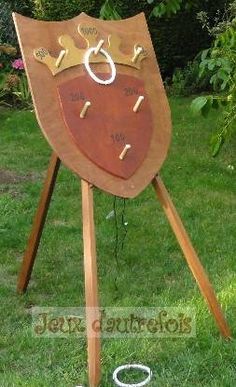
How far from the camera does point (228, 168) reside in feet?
20.6

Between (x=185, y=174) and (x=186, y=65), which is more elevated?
(x=185, y=174)

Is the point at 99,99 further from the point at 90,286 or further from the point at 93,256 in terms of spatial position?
the point at 90,286

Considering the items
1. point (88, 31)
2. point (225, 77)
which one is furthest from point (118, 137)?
point (225, 77)

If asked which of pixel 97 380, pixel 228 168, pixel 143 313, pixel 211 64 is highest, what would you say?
pixel 211 64

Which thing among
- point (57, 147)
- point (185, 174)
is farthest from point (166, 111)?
point (185, 174)

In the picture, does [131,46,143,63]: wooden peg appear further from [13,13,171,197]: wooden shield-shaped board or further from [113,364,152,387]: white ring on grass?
[113,364,152,387]: white ring on grass

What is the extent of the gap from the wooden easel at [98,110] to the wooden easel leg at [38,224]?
1.45ft

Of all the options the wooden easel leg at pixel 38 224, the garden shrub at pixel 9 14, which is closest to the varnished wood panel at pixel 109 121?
the wooden easel leg at pixel 38 224

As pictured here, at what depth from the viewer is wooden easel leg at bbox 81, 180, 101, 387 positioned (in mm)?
2840

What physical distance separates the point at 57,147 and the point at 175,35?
8.01m

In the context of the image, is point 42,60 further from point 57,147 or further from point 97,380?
point 97,380

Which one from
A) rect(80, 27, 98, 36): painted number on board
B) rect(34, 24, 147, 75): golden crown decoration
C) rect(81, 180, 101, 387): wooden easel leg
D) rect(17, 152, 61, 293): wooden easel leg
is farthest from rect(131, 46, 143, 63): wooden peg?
rect(81, 180, 101, 387): wooden easel leg

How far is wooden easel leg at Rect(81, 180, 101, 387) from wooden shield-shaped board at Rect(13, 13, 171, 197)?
4.2 inches

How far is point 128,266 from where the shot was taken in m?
4.21
